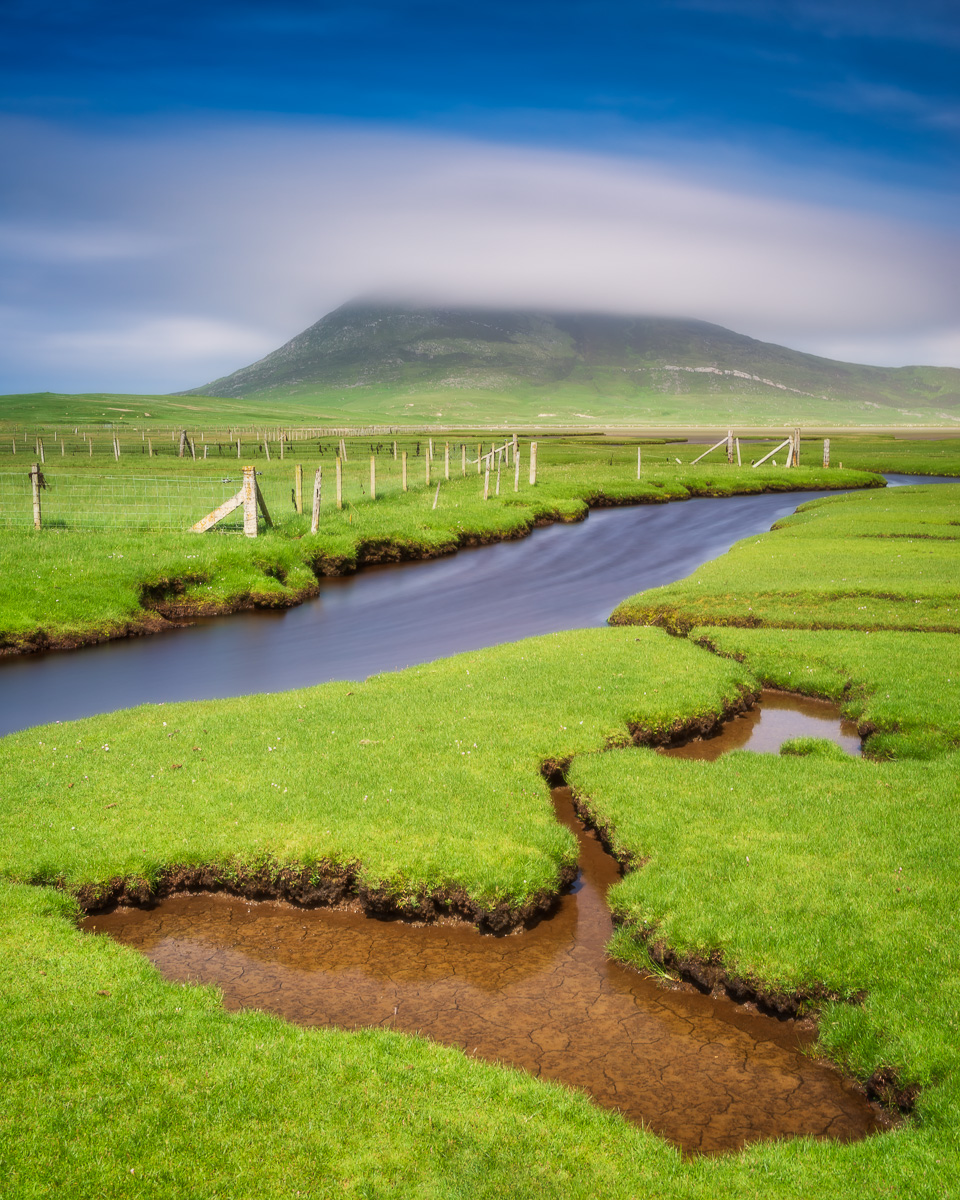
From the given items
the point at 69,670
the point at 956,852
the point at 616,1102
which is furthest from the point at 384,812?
the point at 69,670

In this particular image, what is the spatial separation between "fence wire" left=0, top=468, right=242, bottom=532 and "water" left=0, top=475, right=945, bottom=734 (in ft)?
34.2

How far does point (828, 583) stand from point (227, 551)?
2513 centimetres

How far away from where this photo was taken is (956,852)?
44.6 feet

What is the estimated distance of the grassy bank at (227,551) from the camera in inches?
1265

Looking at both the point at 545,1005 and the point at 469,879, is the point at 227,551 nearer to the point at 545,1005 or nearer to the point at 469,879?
the point at 469,879

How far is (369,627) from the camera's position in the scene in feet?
114

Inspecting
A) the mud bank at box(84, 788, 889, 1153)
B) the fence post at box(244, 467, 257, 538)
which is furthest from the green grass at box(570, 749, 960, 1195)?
the fence post at box(244, 467, 257, 538)

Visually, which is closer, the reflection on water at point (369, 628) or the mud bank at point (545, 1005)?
the mud bank at point (545, 1005)

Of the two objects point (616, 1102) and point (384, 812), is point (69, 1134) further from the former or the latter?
point (384, 812)

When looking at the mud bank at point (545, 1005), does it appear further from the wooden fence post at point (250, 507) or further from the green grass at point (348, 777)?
the wooden fence post at point (250, 507)

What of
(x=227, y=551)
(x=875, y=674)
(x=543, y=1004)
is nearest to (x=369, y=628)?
(x=227, y=551)

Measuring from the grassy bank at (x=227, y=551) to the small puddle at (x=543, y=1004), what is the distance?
20.6 m

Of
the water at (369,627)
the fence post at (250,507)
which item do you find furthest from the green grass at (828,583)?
the fence post at (250,507)

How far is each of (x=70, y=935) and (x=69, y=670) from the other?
1842cm
